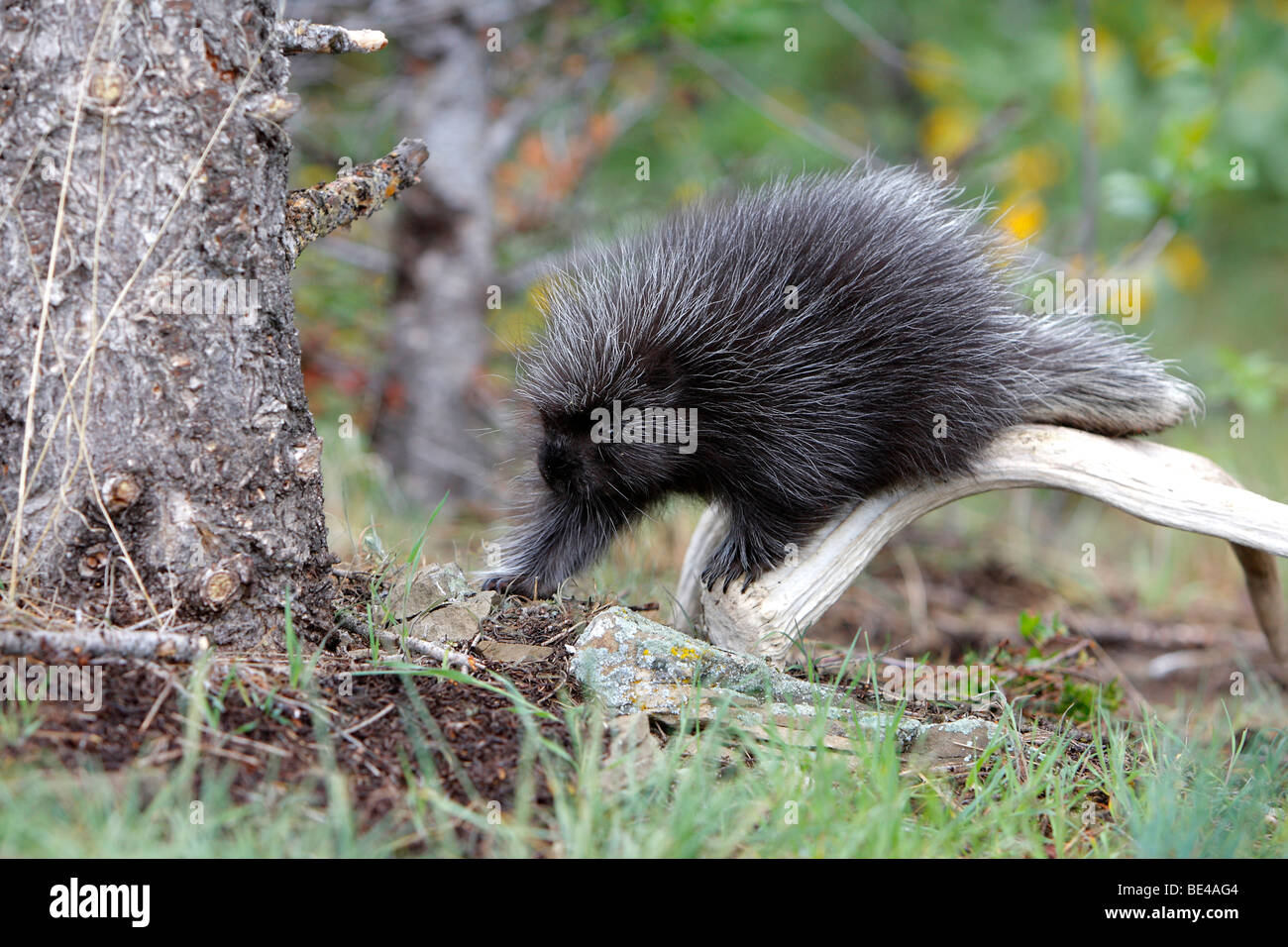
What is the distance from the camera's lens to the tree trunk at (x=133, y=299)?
260 cm

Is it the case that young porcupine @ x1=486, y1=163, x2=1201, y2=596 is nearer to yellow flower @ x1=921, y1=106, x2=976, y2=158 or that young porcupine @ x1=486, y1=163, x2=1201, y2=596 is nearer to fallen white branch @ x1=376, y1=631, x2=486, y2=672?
fallen white branch @ x1=376, y1=631, x2=486, y2=672

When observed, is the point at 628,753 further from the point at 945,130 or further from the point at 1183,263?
the point at 1183,263

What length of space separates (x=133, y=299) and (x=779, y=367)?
1878mm

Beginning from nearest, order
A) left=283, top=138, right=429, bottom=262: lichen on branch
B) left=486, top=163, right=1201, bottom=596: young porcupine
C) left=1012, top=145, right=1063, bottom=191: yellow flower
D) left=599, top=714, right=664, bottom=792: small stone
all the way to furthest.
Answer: left=599, top=714, right=664, bottom=792: small stone
left=283, top=138, right=429, bottom=262: lichen on branch
left=486, top=163, right=1201, bottom=596: young porcupine
left=1012, top=145, right=1063, bottom=191: yellow flower

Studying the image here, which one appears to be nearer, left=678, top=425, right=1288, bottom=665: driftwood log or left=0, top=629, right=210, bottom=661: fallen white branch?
left=0, top=629, right=210, bottom=661: fallen white branch

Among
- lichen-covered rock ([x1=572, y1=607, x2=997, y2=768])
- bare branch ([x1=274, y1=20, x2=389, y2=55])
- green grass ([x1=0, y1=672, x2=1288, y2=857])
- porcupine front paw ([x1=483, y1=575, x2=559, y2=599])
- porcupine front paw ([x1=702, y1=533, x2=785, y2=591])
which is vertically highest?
bare branch ([x1=274, y1=20, x2=389, y2=55])

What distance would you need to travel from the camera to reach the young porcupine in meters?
3.41

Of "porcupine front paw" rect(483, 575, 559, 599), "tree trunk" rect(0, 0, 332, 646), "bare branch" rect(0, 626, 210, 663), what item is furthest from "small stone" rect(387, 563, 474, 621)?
"bare branch" rect(0, 626, 210, 663)

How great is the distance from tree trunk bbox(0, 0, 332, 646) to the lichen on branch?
9.5 inches

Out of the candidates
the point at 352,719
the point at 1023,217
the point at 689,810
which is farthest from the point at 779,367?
the point at 1023,217

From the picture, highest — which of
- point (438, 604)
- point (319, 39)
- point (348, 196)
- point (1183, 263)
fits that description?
point (1183, 263)

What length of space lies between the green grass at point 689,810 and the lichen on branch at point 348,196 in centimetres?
137

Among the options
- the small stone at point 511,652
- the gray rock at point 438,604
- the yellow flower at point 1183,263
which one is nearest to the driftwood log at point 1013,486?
the small stone at point 511,652

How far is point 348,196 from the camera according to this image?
3.14 m
